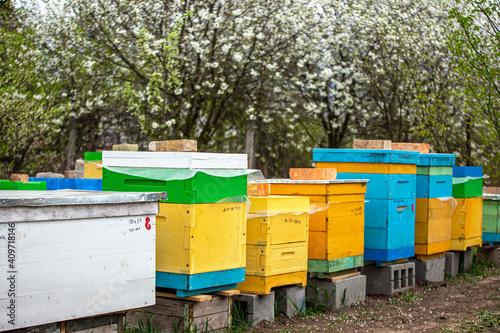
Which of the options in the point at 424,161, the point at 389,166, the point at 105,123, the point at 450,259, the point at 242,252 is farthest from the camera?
the point at 105,123

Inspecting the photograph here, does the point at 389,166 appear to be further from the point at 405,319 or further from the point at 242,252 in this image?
the point at 242,252

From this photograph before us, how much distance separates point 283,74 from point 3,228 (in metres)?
11.9

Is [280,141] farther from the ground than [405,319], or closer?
farther from the ground

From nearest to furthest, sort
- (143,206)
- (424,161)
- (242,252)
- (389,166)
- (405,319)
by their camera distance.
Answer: (143,206)
(242,252)
(405,319)
(389,166)
(424,161)

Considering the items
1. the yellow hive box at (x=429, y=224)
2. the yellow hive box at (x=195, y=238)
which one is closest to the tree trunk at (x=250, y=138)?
the yellow hive box at (x=429, y=224)

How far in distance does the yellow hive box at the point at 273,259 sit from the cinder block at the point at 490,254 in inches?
232

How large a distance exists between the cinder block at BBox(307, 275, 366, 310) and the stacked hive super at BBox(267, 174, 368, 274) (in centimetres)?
16

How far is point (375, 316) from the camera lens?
6633 mm

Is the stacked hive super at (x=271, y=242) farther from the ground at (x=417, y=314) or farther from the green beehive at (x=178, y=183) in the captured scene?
the green beehive at (x=178, y=183)

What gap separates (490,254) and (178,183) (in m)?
7.83

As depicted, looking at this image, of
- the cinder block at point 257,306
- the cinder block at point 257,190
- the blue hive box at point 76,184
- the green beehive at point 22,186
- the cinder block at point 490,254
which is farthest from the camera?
the cinder block at point 490,254

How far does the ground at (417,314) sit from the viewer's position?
609cm

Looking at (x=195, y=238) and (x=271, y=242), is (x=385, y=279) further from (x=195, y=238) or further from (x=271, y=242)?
(x=195, y=238)

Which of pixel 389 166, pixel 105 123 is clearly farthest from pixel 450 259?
pixel 105 123
